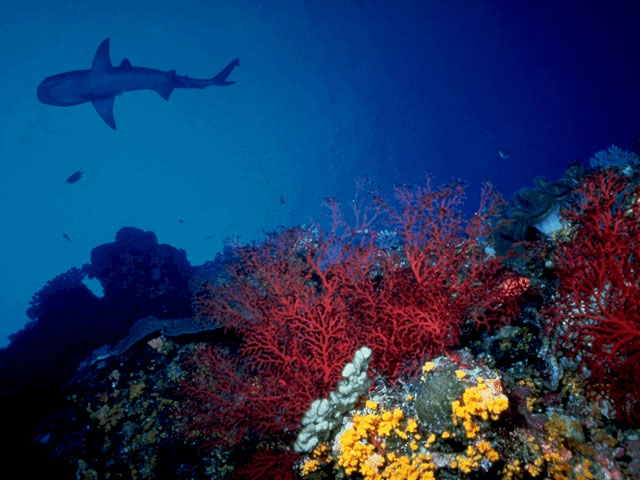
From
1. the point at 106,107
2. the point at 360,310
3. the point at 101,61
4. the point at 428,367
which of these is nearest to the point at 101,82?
the point at 101,61

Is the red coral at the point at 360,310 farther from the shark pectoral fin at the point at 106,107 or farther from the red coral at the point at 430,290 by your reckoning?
the shark pectoral fin at the point at 106,107

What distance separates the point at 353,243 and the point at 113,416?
4714mm

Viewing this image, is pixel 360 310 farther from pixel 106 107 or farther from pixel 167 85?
pixel 106 107

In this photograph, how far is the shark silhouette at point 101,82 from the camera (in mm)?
11672

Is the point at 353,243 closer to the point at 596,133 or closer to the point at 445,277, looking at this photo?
the point at 445,277

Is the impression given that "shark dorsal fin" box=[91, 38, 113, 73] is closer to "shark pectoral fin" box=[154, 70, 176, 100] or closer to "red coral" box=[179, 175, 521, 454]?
"shark pectoral fin" box=[154, 70, 176, 100]

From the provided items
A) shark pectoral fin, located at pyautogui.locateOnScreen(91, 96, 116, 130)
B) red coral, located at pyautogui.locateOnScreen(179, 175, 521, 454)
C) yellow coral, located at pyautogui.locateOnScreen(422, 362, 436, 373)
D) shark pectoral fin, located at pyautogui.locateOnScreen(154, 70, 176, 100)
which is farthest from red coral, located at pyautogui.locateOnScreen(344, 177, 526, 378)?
shark pectoral fin, located at pyautogui.locateOnScreen(91, 96, 116, 130)

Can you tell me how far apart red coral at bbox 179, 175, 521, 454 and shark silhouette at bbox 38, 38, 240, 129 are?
465 inches

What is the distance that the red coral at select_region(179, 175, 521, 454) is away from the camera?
363 cm

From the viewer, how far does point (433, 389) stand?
9.71ft

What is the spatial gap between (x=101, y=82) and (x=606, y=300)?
1565 centimetres

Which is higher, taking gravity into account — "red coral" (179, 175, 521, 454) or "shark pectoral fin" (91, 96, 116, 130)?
"shark pectoral fin" (91, 96, 116, 130)

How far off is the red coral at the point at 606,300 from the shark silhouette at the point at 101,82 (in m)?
14.0

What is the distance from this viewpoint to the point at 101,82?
1230 cm
